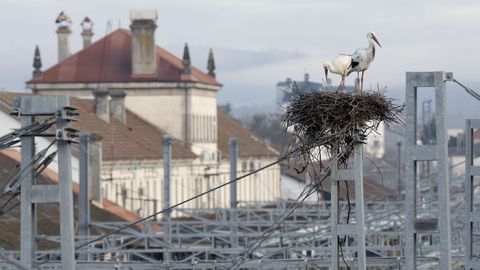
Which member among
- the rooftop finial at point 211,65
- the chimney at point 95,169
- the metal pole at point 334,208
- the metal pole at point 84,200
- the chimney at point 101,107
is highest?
the rooftop finial at point 211,65

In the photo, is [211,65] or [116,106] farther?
[211,65]

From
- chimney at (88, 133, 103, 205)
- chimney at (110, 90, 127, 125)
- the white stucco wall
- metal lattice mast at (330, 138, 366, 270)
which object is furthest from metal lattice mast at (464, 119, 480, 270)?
chimney at (110, 90, 127, 125)

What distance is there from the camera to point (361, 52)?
2245 centimetres

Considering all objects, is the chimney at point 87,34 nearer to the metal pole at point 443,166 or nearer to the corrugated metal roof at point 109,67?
the corrugated metal roof at point 109,67

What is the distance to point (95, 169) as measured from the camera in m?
66.6

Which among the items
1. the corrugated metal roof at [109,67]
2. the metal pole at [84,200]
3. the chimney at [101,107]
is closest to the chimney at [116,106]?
the chimney at [101,107]

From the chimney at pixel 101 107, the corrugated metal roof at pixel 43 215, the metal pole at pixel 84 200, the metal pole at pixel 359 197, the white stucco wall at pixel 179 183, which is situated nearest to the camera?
the metal pole at pixel 359 197

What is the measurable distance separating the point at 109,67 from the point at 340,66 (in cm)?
6923

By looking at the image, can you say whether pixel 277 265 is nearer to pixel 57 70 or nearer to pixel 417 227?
pixel 417 227

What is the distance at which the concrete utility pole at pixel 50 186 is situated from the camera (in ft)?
72.2

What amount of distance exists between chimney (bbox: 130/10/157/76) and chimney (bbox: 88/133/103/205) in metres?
21.9

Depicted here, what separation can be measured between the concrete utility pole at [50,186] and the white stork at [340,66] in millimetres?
2776

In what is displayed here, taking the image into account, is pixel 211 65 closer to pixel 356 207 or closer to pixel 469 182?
pixel 469 182

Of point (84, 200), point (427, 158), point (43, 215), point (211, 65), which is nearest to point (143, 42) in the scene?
point (211, 65)
